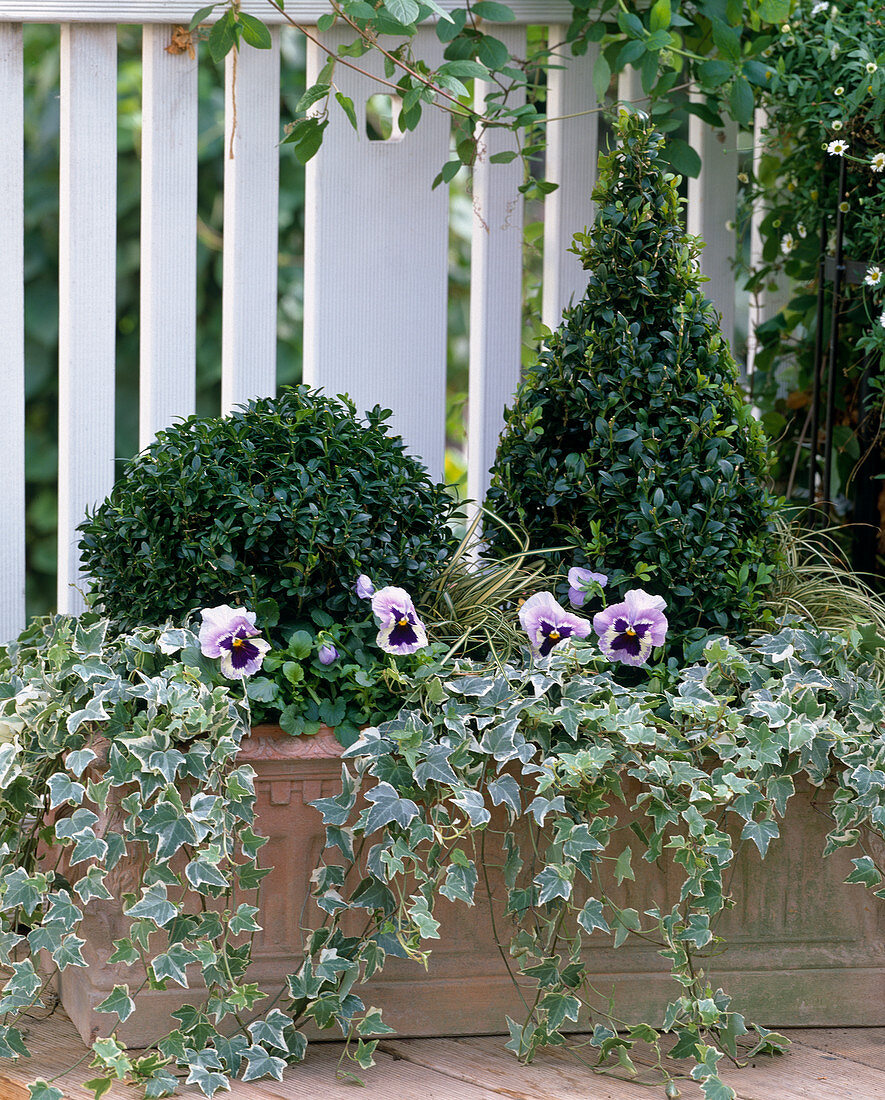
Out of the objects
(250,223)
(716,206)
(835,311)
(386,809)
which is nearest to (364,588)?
(386,809)

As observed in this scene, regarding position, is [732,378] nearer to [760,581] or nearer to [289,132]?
[760,581]

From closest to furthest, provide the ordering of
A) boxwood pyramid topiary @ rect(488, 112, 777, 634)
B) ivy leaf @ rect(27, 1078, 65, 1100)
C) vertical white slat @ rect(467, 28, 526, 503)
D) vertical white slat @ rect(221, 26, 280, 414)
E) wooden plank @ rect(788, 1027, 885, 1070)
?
ivy leaf @ rect(27, 1078, 65, 1100) < wooden plank @ rect(788, 1027, 885, 1070) < boxwood pyramid topiary @ rect(488, 112, 777, 634) < vertical white slat @ rect(221, 26, 280, 414) < vertical white slat @ rect(467, 28, 526, 503)

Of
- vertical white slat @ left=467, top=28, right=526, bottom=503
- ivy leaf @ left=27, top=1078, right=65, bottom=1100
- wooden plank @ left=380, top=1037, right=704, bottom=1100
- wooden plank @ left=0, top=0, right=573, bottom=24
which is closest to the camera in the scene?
ivy leaf @ left=27, top=1078, right=65, bottom=1100

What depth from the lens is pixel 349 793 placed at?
1.34 m

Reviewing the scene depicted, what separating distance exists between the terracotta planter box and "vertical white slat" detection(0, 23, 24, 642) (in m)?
0.76

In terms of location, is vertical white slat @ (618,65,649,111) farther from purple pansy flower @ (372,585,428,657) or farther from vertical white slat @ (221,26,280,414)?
purple pansy flower @ (372,585,428,657)

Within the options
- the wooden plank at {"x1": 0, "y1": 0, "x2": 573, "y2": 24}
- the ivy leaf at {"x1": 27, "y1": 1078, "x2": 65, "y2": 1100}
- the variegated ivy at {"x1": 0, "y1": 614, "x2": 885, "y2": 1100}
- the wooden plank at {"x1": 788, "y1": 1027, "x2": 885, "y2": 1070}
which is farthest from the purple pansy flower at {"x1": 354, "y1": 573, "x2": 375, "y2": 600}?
the wooden plank at {"x1": 0, "y1": 0, "x2": 573, "y2": 24}

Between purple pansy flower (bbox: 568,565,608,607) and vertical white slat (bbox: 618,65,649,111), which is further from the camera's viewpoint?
vertical white slat (bbox: 618,65,649,111)

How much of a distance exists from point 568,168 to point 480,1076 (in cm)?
161

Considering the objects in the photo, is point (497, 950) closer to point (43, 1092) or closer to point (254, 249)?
point (43, 1092)

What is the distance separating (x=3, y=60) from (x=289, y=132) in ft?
1.70

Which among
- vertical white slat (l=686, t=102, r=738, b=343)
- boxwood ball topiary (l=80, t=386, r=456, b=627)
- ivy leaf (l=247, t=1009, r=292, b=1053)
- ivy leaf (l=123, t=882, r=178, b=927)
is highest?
vertical white slat (l=686, t=102, r=738, b=343)

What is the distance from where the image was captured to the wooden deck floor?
131 centimetres

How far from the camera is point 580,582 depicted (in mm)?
1563
